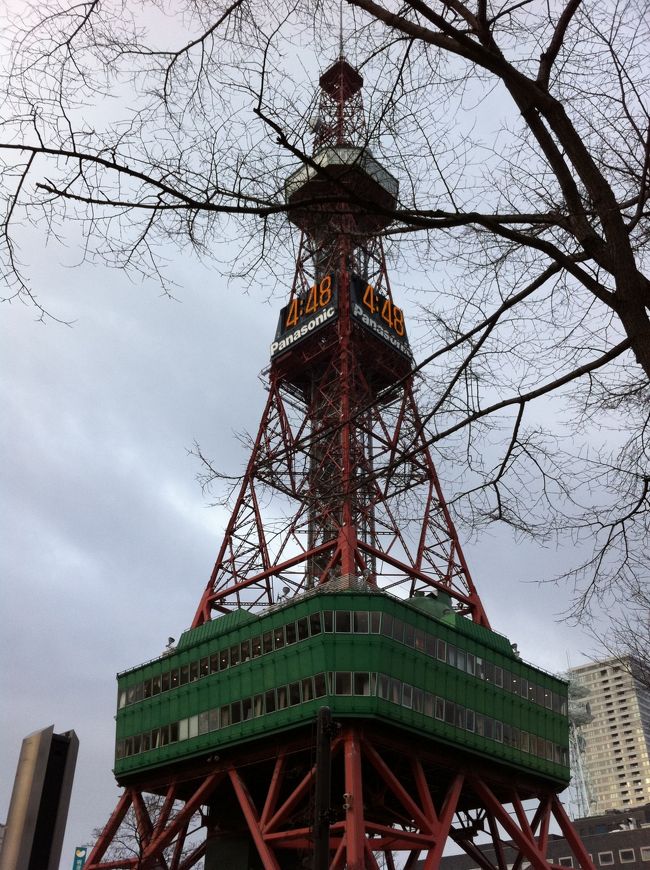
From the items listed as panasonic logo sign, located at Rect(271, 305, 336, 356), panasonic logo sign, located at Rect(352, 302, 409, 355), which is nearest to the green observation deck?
panasonic logo sign, located at Rect(352, 302, 409, 355)

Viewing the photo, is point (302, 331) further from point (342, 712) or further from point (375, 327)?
point (342, 712)

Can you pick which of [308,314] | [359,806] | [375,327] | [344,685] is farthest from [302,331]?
[359,806]

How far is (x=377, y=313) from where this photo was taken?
74438 millimetres

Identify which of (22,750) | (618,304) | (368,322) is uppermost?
(368,322)

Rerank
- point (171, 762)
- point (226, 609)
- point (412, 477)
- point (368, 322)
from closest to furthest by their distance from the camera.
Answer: point (412, 477)
point (171, 762)
point (226, 609)
point (368, 322)

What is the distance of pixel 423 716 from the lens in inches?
2058

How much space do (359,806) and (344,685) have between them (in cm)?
655

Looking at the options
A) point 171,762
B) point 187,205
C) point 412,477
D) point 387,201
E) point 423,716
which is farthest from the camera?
point 171,762

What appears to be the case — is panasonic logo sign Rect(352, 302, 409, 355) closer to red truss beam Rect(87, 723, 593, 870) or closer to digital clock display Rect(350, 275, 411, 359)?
digital clock display Rect(350, 275, 411, 359)

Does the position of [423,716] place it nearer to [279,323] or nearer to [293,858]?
[293,858]

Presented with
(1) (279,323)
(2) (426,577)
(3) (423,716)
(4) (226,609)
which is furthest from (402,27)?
(1) (279,323)

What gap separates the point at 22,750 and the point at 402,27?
27.8 feet

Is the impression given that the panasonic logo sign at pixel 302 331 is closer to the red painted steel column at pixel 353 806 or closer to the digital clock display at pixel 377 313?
the digital clock display at pixel 377 313

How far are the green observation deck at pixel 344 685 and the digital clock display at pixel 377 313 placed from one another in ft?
75.8
